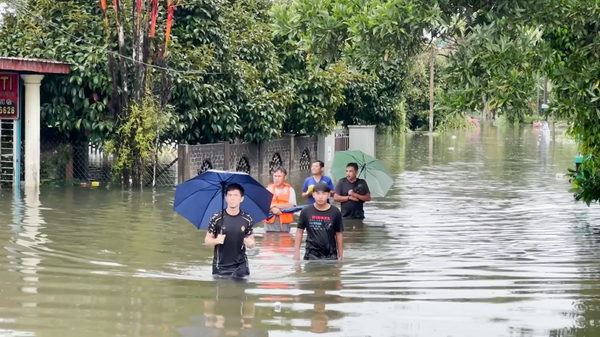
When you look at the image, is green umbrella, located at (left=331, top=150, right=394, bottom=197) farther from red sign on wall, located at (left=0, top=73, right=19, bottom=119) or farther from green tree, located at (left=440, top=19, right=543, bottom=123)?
red sign on wall, located at (left=0, top=73, right=19, bottom=119)

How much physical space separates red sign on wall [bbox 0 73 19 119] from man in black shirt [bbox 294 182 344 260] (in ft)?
44.6

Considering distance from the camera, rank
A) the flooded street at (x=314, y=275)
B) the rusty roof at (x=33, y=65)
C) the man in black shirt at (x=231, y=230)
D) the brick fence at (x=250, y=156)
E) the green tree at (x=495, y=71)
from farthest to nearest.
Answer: the brick fence at (x=250, y=156), the rusty roof at (x=33, y=65), the green tree at (x=495, y=71), the man in black shirt at (x=231, y=230), the flooded street at (x=314, y=275)

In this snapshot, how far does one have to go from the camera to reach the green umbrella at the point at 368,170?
774 inches

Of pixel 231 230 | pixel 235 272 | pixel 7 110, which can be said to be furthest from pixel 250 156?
pixel 231 230

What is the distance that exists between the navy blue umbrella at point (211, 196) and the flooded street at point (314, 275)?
2.50 feet

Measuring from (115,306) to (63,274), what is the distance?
7.27 feet

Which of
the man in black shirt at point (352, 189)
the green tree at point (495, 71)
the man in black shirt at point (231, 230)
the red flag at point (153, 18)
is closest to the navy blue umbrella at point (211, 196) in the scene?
the man in black shirt at point (231, 230)

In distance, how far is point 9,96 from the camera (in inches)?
953

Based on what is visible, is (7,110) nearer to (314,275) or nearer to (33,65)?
(33,65)

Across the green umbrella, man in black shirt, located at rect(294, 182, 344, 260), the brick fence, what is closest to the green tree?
man in black shirt, located at rect(294, 182, 344, 260)

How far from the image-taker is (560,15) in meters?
12.3

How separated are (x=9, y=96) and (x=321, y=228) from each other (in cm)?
1390

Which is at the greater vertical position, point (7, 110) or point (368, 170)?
point (7, 110)

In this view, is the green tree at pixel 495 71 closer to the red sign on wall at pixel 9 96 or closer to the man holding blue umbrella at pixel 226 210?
the man holding blue umbrella at pixel 226 210
